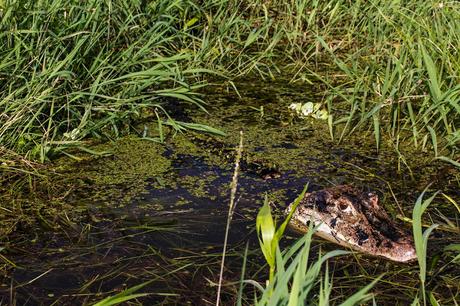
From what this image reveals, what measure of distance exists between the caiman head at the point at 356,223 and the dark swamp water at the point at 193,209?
0.05 metres

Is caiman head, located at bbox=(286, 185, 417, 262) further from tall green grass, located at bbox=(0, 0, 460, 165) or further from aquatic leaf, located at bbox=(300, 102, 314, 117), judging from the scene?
aquatic leaf, located at bbox=(300, 102, 314, 117)

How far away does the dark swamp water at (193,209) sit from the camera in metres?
2.47

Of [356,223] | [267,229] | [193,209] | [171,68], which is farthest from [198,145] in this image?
[267,229]

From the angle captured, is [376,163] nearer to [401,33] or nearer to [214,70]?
[401,33]

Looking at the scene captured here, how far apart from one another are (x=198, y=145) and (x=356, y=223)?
1.06m

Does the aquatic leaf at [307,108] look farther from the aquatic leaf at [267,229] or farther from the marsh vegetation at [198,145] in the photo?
the aquatic leaf at [267,229]

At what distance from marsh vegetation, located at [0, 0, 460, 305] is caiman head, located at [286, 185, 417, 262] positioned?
0.06 m

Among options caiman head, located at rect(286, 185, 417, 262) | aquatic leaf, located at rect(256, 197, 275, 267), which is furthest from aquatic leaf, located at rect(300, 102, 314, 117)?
aquatic leaf, located at rect(256, 197, 275, 267)

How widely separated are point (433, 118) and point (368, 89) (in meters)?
0.34

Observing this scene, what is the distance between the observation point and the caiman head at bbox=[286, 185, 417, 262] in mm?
2684

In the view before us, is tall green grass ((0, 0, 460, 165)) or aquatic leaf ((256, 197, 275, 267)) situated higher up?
aquatic leaf ((256, 197, 275, 267))

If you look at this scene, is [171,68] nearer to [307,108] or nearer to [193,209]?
[307,108]

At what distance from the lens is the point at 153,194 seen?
3090 millimetres

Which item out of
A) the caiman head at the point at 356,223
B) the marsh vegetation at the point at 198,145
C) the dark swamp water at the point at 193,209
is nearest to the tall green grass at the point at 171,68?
the marsh vegetation at the point at 198,145
